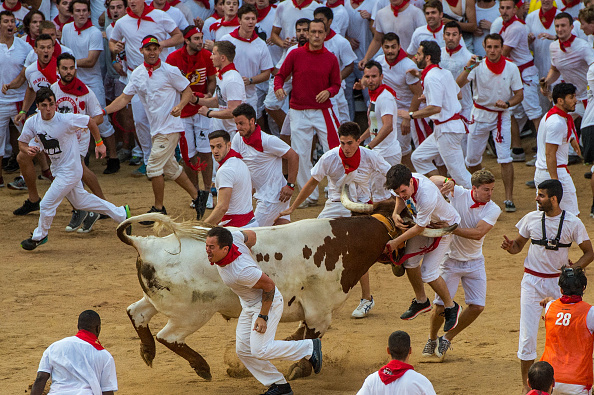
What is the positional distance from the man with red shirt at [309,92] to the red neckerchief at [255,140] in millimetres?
2716

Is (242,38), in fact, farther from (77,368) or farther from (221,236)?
(77,368)

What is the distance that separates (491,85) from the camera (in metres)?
12.6

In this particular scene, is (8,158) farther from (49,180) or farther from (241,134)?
(241,134)

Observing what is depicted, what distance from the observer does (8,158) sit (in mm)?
15062

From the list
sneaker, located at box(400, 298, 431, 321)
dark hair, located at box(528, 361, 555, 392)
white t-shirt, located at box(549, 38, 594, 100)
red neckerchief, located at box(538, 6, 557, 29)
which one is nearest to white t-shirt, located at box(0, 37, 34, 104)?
sneaker, located at box(400, 298, 431, 321)

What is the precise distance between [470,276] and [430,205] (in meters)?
0.97

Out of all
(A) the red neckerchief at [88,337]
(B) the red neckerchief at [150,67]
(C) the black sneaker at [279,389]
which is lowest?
(C) the black sneaker at [279,389]

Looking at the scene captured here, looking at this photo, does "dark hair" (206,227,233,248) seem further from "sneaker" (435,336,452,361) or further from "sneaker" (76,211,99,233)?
"sneaker" (76,211,99,233)

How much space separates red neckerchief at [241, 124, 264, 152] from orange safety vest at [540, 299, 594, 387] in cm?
443

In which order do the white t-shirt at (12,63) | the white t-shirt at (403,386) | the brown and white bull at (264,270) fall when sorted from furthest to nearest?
the white t-shirt at (12,63)
the brown and white bull at (264,270)
the white t-shirt at (403,386)

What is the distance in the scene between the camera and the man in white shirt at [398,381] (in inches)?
197

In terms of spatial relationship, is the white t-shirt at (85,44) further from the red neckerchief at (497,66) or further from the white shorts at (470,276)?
the white shorts at (470,276)

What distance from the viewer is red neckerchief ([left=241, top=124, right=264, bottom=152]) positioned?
31.7 feet

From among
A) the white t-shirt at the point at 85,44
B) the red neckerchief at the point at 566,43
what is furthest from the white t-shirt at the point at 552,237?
the white t-shirt at the point at 85,44
